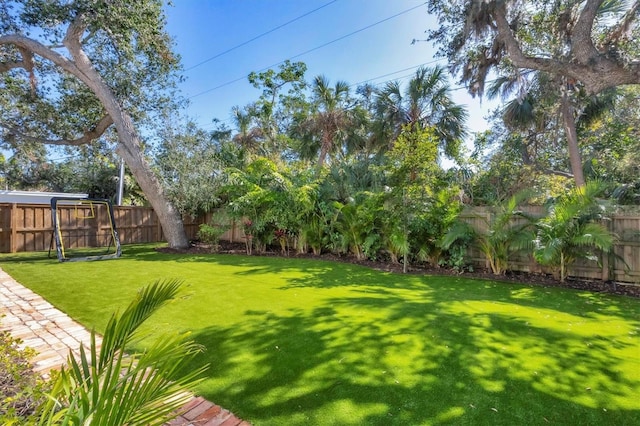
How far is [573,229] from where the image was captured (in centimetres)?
577

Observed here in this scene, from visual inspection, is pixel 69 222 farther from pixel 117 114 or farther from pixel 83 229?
pixel 117 114

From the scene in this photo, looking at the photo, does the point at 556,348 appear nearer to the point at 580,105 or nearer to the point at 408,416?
the point at 408,416

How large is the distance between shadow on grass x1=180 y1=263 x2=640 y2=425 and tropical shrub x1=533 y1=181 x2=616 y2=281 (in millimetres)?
1640

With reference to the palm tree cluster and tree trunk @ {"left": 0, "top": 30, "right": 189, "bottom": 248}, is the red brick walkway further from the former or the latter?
the palm tree cluster

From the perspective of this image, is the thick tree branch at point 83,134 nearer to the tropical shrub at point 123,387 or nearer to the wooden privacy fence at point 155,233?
the wooden privacy fence at point 155,233

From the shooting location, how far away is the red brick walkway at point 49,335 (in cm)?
200

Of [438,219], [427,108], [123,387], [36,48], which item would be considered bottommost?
[123,387]

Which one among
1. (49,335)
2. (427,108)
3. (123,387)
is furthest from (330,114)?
(123,387)

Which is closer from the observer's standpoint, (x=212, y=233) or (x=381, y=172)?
(x=381, y=172)

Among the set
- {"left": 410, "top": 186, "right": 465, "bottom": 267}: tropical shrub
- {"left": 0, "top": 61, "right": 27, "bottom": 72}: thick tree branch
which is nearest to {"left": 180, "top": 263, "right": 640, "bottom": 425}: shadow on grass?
{"left": 410, "top": 186, "right": 465, "bottom": 267}: tropical shrub

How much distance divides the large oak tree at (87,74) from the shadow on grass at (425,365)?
863cm

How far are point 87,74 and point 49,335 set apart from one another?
29.6 ft

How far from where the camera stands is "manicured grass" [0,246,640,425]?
2.08 meters

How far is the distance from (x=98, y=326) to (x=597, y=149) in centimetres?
1519
